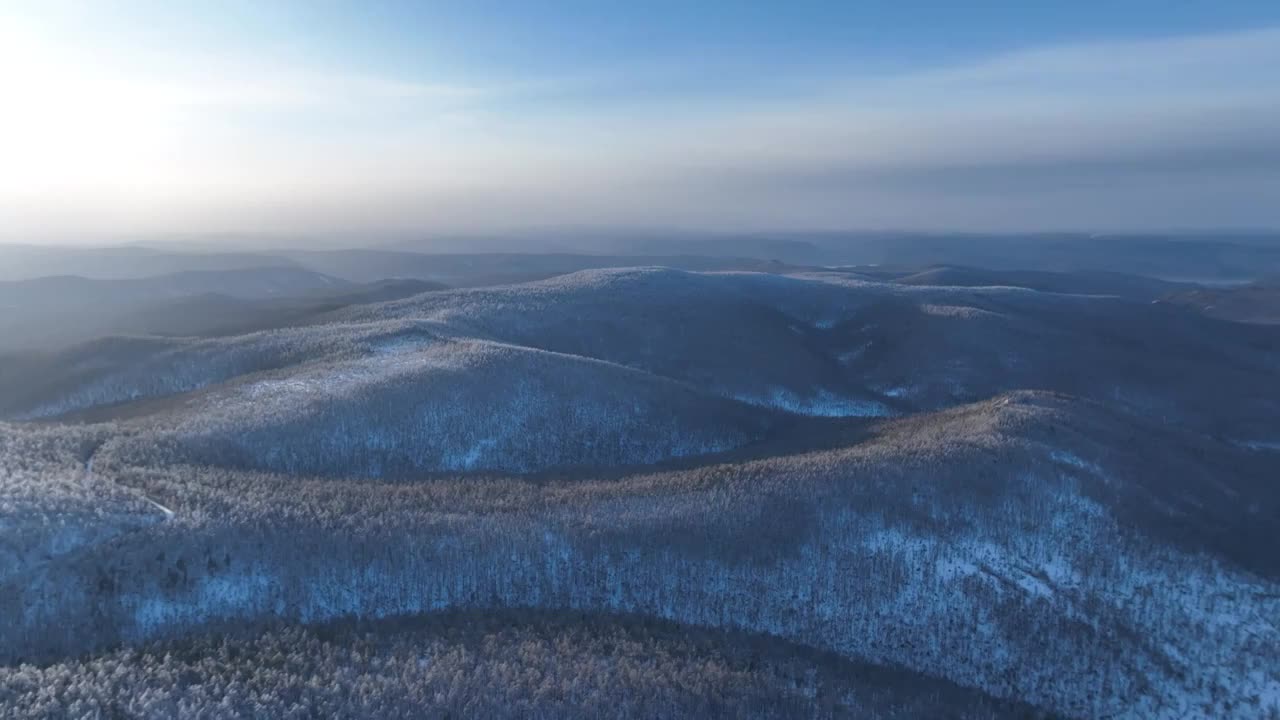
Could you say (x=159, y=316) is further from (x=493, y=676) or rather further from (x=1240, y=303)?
(x=1240, y=303)

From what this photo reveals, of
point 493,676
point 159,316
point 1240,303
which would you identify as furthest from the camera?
point 1240,303

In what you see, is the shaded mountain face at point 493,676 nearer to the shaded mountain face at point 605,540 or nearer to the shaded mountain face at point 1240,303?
the shaded mountain face at point 605,540

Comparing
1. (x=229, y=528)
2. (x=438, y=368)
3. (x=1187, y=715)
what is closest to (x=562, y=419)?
(x=438, y=368)

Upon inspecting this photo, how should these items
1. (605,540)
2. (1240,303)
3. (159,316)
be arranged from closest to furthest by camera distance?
(605,540) < (159,316) < (1240,303)

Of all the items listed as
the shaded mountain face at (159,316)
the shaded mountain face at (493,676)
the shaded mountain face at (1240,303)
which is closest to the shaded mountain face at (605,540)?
the shaded mountain face at (493,676)

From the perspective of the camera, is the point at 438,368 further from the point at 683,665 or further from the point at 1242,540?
the point at 1242,540

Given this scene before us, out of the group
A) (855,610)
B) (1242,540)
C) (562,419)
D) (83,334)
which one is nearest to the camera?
(855,610)

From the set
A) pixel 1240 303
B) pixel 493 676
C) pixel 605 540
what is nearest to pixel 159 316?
pixel 605 540

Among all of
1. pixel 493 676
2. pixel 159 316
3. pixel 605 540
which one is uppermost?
pixel 159 316

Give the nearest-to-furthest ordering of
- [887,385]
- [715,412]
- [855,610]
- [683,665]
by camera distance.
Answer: [683,665]
[855,610]
[715,412]
[887,385]
